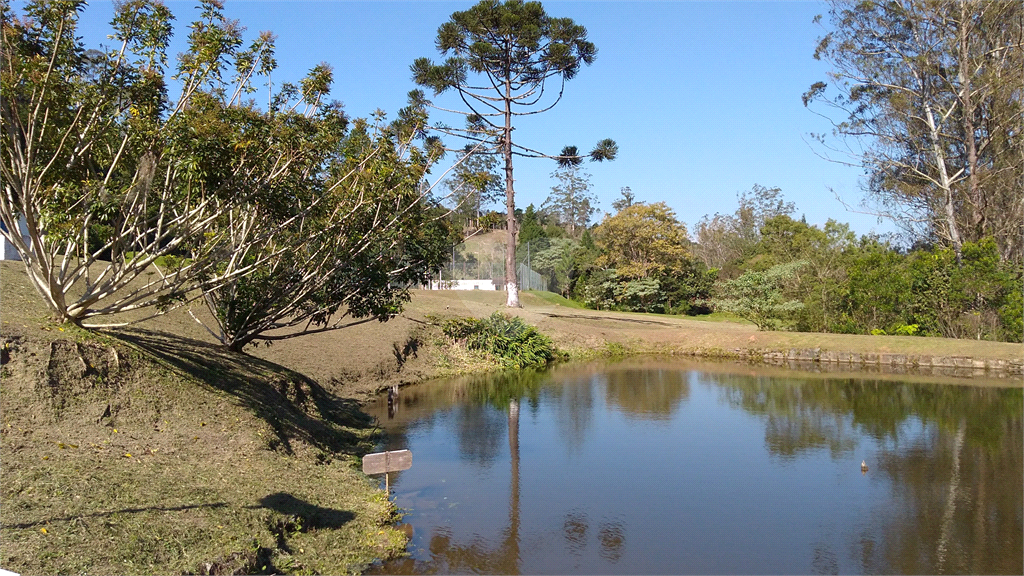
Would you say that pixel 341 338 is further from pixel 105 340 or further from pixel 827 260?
pixel 827 260

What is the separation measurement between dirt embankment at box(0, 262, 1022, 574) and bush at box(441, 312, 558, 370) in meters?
9.78

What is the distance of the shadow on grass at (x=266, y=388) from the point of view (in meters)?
9.85

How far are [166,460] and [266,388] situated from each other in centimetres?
348

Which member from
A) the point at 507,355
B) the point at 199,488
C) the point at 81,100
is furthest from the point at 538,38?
the point at 199,488

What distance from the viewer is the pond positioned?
7.72m

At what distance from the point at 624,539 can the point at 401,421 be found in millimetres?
7058

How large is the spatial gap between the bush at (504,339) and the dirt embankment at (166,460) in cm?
978

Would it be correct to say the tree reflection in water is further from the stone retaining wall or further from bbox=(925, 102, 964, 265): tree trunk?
bbox=(925, 102, 964, 265): tree trunk

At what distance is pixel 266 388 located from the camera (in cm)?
1117

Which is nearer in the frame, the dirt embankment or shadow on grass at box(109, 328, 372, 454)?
the dirt embankment

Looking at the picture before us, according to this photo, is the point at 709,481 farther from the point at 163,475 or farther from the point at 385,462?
the point at 163,475

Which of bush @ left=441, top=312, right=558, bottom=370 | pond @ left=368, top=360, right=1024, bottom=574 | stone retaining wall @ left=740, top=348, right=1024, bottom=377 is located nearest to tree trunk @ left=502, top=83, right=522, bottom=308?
bush @ left=441, top=312, right=558, bottom=370

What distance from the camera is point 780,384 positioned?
20.1 meters

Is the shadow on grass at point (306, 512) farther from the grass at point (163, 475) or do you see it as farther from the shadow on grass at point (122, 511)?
the shadow on grass at point (122, 511)
